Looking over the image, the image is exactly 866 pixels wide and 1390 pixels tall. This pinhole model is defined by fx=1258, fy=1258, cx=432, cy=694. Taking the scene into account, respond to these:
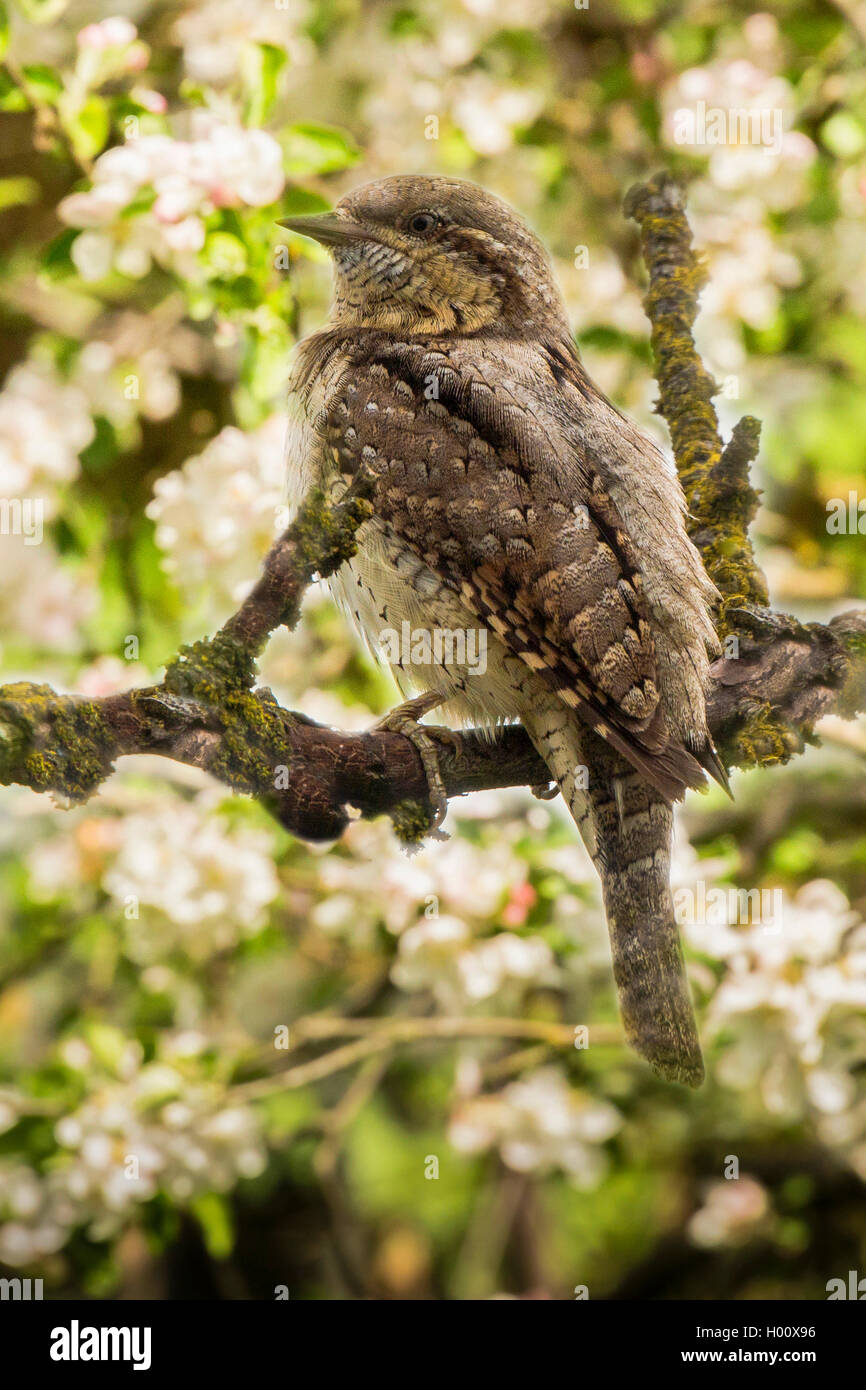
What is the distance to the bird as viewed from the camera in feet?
7.93

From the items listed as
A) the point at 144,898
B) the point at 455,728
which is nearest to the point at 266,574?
the point at 455,728

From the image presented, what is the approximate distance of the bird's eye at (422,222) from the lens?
113 inches

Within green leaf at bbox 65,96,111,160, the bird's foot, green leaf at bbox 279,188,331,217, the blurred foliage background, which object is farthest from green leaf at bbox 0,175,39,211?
the bird's foot

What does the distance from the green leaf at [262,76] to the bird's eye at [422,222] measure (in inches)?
24.0

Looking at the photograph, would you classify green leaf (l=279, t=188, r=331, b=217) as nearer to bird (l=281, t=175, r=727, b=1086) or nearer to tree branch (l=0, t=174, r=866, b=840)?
bird (l=281, t=175, r=727, b=1086)

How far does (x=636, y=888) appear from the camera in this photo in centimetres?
249

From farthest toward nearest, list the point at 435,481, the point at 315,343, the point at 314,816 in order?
1. the point at 315,343
2. the point at 435,481
3. the point at 314,816

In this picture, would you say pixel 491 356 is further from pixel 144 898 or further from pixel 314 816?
pixel 144 898

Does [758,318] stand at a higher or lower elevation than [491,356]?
higher

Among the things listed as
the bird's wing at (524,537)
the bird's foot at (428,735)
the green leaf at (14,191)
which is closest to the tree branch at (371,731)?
the bird's foot at (428,735)

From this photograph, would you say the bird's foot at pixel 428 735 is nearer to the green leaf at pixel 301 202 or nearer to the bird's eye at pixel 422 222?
the bird's eye at pixel 422 222

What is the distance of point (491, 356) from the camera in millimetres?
2688

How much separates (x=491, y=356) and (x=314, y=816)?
1140 millimetres

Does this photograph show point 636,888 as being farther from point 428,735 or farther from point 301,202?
point 301,202
